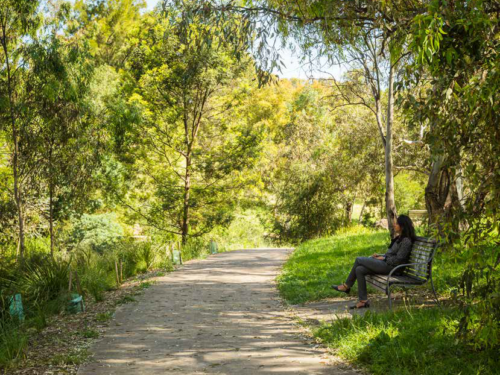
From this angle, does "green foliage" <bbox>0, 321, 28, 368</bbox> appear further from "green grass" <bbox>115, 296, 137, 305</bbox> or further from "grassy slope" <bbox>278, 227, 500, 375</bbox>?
"grassy slope" <bbox>278, 227, 500, 375</bbox>

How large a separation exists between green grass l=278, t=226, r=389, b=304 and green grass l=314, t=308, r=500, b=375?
2.76 meters

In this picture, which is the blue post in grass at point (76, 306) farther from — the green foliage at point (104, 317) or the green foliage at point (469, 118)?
A: the green foliage at point (469, 118)

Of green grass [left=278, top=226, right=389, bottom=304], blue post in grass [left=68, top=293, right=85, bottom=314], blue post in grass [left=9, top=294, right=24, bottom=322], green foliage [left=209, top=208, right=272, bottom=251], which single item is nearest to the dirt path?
green grass [left=278, top=226, right=389, bottom=304]

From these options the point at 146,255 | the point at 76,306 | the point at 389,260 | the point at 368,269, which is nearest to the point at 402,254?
the point at 389,260

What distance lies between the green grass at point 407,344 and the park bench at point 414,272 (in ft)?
1.88

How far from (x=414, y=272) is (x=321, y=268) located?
16.3 ft

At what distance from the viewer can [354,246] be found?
15.6 metres

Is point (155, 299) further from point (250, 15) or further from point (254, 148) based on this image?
point (254, 148)

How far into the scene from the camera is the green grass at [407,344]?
4574mm

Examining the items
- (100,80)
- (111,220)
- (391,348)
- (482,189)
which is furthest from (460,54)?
(100,80)

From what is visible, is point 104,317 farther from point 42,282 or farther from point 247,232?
point 247,232

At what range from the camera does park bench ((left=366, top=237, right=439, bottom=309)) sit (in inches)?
275

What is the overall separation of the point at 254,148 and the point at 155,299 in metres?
12.3

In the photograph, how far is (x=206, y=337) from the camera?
21.4ft
